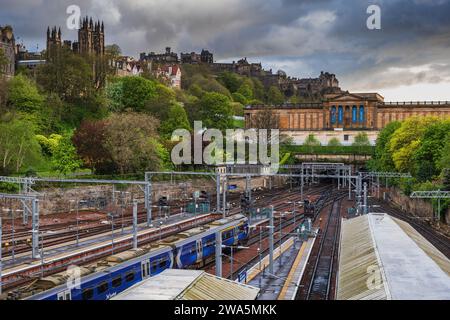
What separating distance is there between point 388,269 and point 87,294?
35.4ft

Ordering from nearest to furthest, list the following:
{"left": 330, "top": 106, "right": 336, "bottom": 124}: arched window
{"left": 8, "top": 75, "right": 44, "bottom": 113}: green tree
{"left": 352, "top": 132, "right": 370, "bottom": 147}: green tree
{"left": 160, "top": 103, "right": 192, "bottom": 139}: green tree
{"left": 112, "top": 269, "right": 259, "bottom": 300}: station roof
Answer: {"left": 112, "top": 269, "right": 259, "bottom": 300}: station roof, {"left": 8, "top": 75, "right": 44, "bottom": 113}: green tree, {"left": 160, "top": 103, "right": 192, "bottom": 139}: green tree, {"left": 352, "top": 132, "right": 370, "bottom": 147}: green tree, {"left": 330, "top": 106, "right": 336, "bottom": 124}: arched window

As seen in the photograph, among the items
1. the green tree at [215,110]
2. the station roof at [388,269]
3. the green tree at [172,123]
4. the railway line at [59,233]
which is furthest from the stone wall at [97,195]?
the green tree at [215,110]

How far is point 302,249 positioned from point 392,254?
18061mm

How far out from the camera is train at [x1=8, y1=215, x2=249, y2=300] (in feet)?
62.1

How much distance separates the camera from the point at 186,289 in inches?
651

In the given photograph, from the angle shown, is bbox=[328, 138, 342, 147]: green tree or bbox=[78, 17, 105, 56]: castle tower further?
bbox=[328, 138, 342, 147]: green tree

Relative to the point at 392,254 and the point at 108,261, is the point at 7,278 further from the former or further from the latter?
the point at 392,254

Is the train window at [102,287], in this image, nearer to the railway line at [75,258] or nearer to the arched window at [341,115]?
the railway line at [75,258]

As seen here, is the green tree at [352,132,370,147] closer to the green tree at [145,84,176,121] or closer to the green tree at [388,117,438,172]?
the green tree at [388,117,438,172]

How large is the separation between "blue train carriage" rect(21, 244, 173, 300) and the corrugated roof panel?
8374 millimetres

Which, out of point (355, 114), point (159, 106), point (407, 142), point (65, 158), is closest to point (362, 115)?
point (355, 114)

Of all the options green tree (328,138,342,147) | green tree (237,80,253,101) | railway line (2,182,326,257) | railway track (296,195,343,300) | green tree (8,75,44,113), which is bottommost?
railway track (296,195,343,300)

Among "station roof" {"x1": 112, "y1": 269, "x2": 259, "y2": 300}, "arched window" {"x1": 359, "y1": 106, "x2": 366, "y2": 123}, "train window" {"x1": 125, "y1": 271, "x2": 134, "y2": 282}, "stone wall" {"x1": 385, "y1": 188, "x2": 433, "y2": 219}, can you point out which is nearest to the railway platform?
"train window" {"x1": 125, "y1": 271, "x2": 134, "y2": 282}

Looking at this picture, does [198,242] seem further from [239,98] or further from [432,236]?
[239,98]
